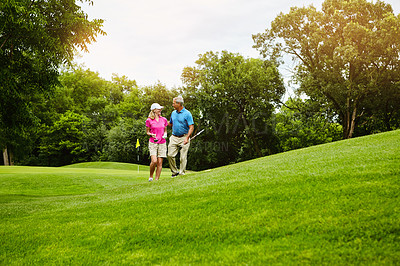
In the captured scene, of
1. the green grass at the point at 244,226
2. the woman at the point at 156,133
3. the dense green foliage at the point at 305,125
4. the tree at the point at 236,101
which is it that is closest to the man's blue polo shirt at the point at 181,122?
the woman at the point at 156,133

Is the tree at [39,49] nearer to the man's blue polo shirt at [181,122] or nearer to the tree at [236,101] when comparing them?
the man's blue polo shirt at [181,122]

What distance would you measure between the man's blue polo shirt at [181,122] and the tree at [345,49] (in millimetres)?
22004

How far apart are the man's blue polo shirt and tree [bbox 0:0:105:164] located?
3823 millimetres

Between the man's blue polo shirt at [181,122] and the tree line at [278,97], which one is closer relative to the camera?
the man's blue polo shirt at [181,122]

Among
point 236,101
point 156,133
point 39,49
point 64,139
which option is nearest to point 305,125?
point 236,101

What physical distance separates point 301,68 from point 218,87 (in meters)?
10.0

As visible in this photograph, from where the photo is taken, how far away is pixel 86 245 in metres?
3.70

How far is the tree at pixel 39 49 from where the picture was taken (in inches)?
335

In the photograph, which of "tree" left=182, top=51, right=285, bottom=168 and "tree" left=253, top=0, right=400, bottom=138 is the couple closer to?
"tree" left=253, top=0, right=400, bottom=138

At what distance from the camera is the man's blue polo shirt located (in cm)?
984

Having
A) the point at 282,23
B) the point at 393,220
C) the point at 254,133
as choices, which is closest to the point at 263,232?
the point at 393,220

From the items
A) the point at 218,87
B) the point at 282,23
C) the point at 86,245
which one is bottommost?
the point at 86,245

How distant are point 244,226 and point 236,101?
1357 inches

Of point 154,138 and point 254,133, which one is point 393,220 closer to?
point 154,138
